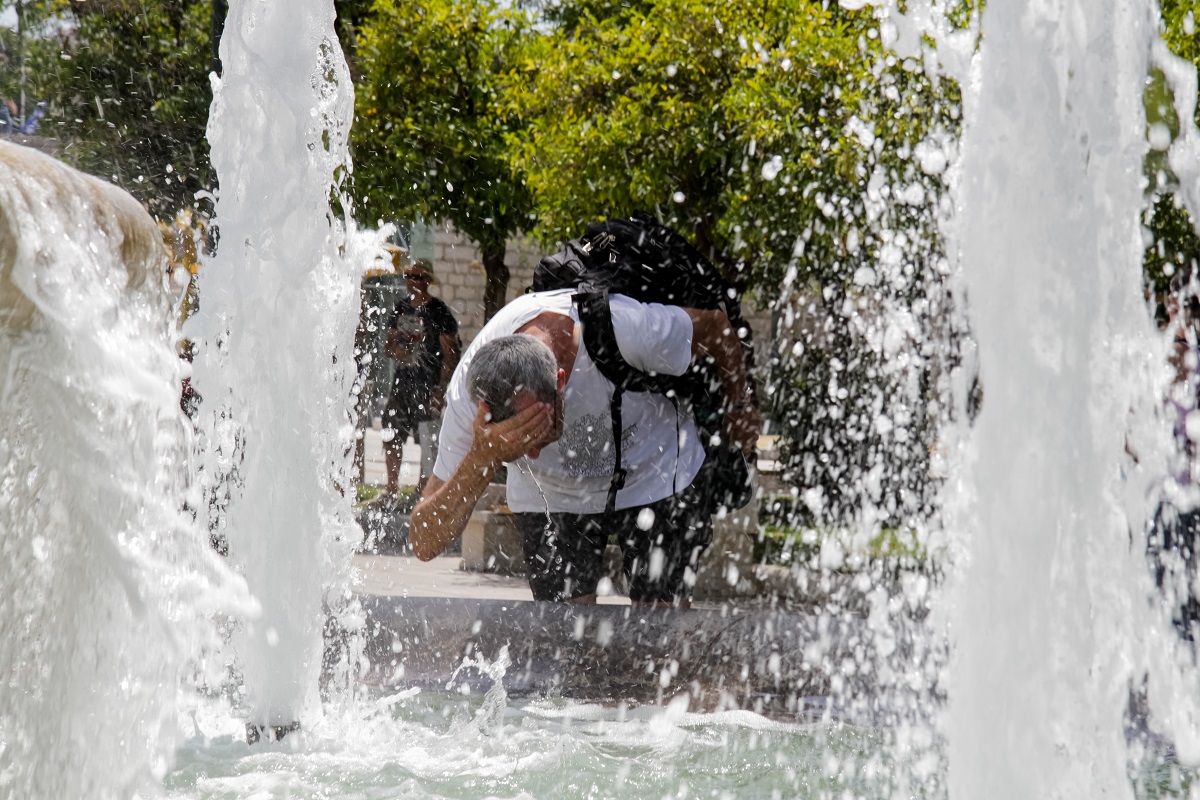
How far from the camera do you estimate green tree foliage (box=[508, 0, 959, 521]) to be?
6.62 metres

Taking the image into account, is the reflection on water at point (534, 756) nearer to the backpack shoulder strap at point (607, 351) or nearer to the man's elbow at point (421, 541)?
the man's elbow at point (421, 541)

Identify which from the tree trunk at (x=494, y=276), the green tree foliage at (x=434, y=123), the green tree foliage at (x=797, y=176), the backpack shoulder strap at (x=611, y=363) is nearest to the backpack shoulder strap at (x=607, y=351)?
the backpack shoulder strap at (x=611, y=363)

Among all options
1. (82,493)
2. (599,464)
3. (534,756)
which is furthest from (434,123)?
(82,493)

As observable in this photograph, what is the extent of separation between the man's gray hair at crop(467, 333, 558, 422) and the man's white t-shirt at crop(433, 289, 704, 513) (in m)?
0.25

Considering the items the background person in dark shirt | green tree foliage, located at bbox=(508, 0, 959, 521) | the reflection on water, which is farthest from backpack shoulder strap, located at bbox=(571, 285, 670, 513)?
the background person in dark shirt

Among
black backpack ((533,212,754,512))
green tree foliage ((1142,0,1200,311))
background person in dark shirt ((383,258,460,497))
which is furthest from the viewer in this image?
background person in dark shirt ((383,258,460,497))

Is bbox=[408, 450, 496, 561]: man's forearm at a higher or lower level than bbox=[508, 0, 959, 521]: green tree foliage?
lower

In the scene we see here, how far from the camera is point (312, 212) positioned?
3604 mm

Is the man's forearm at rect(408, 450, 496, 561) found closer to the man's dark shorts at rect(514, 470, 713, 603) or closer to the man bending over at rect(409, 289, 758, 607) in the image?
the man bending over at rect(409, 289, 758, 607)

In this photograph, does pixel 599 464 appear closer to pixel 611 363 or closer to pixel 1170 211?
pixel 611 363

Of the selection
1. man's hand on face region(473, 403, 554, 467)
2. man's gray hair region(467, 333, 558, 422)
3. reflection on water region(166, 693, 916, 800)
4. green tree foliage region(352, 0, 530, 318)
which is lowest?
reflection on water region(166, 693, 916, 800)

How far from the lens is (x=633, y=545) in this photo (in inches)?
141

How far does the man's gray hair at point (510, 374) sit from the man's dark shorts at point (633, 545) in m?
0.56

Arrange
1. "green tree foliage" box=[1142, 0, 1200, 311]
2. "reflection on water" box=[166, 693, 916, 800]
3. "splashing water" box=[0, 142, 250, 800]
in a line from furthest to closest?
1. "green tree foliage" box=[1142, 0, 1200, 311]
2. "reflection on water" box=[166, 693, 916, 800]
3. "splashing water" box=[0, 142, 250, 800]
